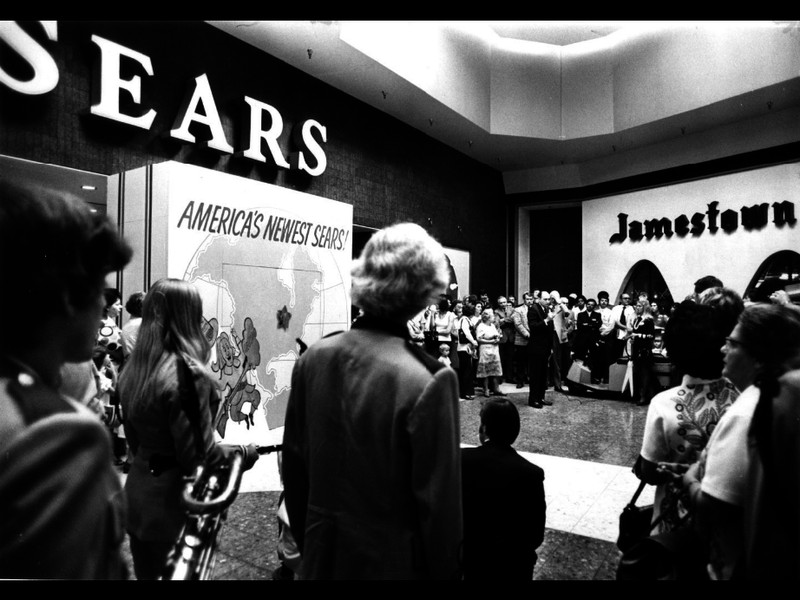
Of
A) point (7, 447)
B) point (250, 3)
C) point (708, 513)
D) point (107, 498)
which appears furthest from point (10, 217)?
point (708, 513)

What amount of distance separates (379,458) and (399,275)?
499 millimetres

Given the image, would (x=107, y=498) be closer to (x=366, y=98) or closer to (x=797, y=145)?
(x=366, y=98)

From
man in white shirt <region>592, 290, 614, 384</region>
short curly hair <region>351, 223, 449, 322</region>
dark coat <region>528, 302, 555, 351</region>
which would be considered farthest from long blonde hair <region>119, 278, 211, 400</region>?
man in white shirt <region>592, 290, 614, 384</region>

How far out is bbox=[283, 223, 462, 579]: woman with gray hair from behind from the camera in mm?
1236

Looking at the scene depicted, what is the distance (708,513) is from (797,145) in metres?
10.7

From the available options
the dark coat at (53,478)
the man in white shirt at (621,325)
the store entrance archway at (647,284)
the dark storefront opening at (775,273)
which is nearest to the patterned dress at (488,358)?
the man in white shirt at (621,325)

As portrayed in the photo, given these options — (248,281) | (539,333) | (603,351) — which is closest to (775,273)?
(603,351)

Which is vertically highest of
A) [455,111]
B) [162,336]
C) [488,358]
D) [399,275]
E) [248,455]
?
[455,111]

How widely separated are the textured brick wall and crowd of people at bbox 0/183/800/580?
444 centimetres

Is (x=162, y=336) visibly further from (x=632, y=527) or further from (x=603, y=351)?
(x=603, y=351)

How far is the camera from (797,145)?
9.15 metres

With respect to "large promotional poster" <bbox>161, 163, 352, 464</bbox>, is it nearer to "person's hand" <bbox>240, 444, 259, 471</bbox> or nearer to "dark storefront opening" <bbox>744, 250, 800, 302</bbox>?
"person's hand" <bbox>240, 444, 259, 471</bbox>

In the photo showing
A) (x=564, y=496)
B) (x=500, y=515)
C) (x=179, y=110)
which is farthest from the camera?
(x=179, y=110)

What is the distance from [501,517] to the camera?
5.91 ft
